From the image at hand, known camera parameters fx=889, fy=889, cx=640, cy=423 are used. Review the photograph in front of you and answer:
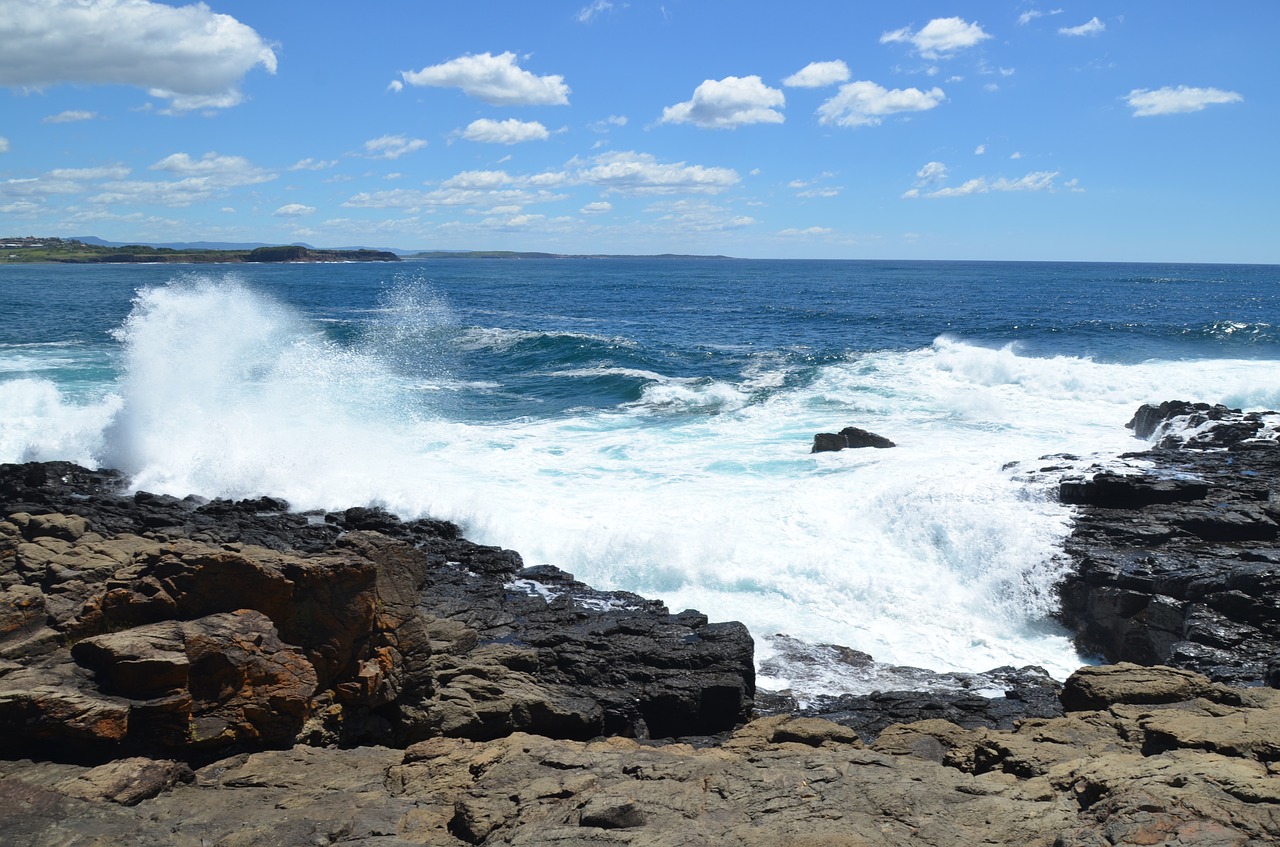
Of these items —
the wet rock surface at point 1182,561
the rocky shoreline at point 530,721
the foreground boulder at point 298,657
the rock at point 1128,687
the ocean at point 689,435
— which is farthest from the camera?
the ocean at point 689,435

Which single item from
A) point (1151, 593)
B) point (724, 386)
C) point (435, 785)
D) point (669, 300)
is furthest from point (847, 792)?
point (669, 300)

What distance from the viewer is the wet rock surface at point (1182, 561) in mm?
11375

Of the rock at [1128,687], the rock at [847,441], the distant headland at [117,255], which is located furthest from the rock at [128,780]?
the distant headland at [117,255]

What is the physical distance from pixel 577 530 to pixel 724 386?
16.1m

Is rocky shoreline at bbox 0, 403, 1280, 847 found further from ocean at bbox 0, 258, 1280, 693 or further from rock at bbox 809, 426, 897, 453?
rock at bbox 809, 426, 897, 453

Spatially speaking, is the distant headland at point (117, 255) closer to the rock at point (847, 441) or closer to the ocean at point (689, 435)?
the ocean at point (689, 435)

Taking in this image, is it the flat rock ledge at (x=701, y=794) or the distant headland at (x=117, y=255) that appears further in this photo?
the distant headland at (x=117, y=255)

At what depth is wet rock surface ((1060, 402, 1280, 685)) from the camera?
1138 centimetres

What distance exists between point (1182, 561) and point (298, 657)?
12390mm

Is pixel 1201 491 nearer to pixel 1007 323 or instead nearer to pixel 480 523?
pixel 480 523

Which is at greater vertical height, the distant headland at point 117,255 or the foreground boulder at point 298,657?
the distant headland at point 117,255

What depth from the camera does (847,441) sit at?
22.2 metres

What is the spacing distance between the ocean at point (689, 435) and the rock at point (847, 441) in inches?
20.7

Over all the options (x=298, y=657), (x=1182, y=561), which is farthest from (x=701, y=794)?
(x=1182, y=561)
